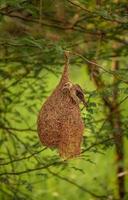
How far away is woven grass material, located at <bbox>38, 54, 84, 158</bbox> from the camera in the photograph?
2096mm

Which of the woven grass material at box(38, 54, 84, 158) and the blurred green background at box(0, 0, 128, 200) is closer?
the woven grass material at box(38, 54, 84, 158)

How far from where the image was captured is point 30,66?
12.9ft

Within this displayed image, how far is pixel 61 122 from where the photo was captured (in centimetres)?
212

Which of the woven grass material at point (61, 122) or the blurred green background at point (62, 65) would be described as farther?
Result: the blurred green background at point (62, 65)

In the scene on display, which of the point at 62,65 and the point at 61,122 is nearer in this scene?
the point at 61,122

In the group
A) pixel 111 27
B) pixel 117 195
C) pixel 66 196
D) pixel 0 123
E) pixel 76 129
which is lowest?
pixel 66 196

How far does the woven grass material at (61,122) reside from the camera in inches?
82.5

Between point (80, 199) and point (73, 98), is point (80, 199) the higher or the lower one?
the lower one

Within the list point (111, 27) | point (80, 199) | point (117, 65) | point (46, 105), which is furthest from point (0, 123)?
point (80, 199)

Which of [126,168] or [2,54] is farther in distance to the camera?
[126,168]

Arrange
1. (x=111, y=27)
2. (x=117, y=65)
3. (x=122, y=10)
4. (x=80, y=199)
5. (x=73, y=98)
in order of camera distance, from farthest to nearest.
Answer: (x=80, y=199) < (x=117, y=65) < (x=111, y=27) < (x=122, y=10) < (x=73, y=98)

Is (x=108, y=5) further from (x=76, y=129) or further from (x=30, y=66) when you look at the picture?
(x=76, y=129)

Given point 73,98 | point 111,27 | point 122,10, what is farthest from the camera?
point 111,27

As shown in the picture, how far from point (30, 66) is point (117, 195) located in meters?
1.58
